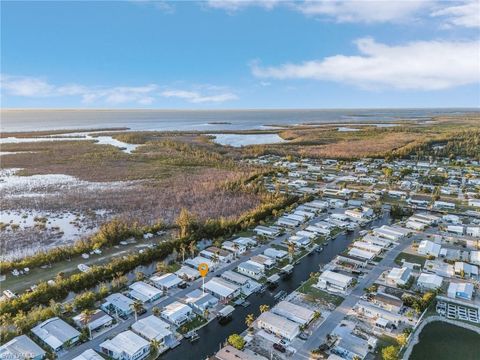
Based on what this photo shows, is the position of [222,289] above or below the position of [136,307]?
below

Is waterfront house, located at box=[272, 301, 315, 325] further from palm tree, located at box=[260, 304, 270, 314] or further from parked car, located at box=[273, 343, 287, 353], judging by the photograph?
parked car, located at box=[273, 343, 287, 353]

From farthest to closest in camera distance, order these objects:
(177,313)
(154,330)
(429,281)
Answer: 1. (429,281)
2. (177,313)
3. (154,330)

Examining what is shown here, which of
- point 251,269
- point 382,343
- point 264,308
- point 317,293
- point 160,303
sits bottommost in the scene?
point 382,343

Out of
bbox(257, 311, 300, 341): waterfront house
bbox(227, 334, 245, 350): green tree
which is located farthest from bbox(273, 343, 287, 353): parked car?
bbox(227, 334, 245, 350): green tree

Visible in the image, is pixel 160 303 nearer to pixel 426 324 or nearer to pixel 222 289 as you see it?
pixel 222 289

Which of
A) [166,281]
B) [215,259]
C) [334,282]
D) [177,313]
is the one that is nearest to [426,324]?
[334,282]

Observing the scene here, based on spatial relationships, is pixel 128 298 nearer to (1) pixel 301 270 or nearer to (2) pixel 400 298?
(1) pixel 301 270
